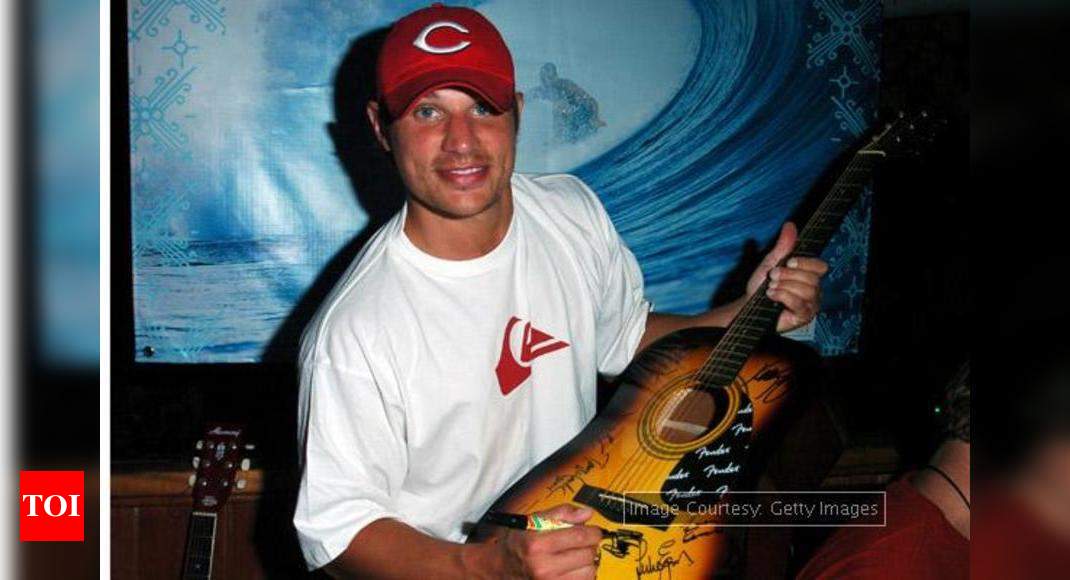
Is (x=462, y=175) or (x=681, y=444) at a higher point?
(x=462, y=175)

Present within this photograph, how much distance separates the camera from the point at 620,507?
1429mm

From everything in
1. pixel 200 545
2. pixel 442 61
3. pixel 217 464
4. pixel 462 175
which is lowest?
pixel 200 545

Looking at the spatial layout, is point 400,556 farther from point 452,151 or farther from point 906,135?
point 906,135

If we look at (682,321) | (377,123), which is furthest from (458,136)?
(682,321)

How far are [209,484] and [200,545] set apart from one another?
83 mm

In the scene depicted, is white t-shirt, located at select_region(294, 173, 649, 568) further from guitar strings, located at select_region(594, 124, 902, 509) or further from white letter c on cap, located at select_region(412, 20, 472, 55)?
white letter c on cap, located at select_region(412, 20, 472, 55)

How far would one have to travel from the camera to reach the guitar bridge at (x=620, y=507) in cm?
142

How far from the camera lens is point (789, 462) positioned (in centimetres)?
151

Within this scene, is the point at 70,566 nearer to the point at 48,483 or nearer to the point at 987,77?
the point at 48,483

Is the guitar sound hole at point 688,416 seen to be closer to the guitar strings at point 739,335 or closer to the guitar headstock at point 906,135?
the guitar strings at point 739,335

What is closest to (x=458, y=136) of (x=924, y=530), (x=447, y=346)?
(x=447, y=346)

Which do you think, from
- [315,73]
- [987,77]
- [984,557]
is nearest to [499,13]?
[315,73]

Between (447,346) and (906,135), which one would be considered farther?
(906,135)
